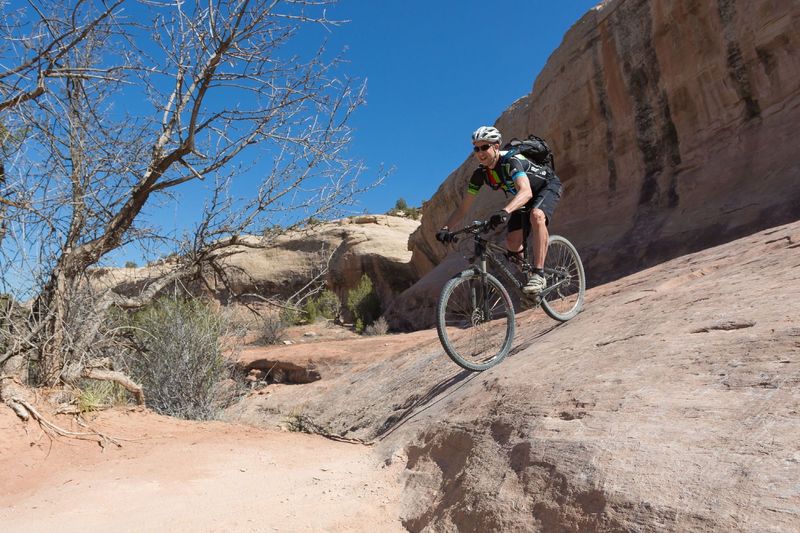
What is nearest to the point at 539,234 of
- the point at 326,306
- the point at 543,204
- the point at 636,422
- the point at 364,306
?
the point at 543,204

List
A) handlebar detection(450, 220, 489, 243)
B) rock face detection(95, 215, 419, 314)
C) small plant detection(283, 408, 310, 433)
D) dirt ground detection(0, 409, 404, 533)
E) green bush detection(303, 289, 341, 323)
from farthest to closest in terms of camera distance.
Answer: rock face detection(95, 215, 419, 314) < green bush detection(303, 289, 341, 323) < small plant detection(283, 408, 310, 433) < handlebar detection(450, 220, 489, 243) < dirt ground detection(0, 409, 404, 533)

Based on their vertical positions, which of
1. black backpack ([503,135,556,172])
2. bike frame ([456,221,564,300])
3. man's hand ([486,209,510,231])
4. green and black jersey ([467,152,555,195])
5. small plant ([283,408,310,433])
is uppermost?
black backpack ([503,135,556,172])

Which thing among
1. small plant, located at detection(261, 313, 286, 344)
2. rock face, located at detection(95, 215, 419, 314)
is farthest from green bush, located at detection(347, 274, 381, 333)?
small plant, located at detection(261, 313, 286, 344)

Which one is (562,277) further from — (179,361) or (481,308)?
(179,361)

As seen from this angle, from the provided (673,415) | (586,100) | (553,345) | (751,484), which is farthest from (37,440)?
(586,100)

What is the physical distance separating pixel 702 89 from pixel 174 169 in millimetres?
Result: 7626

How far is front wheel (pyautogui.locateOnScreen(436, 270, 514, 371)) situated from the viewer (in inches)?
172

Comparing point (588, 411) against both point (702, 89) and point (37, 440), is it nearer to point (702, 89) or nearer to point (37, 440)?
point (37, 440)

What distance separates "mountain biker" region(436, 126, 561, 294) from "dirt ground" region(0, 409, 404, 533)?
1869 mm

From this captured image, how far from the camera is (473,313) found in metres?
4.61

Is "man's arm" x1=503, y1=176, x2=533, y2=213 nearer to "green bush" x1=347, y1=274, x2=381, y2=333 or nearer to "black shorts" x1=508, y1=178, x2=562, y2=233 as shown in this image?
"black shorts" x1=508, y1=178, x2=562, y2=233

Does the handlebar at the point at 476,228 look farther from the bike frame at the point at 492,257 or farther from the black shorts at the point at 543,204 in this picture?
the black shorts at the point at 543,204

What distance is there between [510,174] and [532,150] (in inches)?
17.8

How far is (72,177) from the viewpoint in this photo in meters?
5.19
